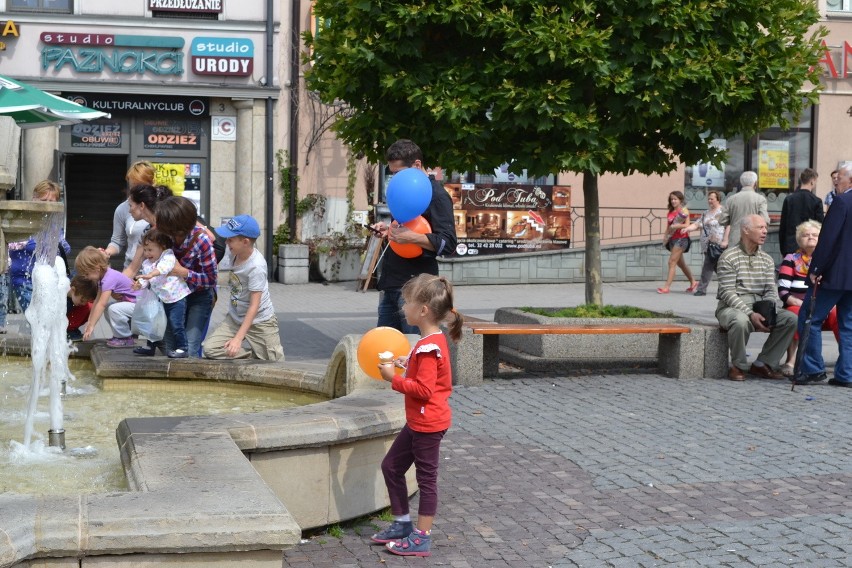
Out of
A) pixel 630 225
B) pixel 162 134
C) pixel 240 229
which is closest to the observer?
pixel 240 229

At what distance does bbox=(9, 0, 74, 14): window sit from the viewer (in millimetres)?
21359

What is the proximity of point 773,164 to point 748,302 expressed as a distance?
15366 mm

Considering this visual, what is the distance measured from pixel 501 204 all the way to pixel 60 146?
770 centimetres

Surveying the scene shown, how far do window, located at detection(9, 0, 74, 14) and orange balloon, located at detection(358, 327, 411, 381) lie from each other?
57.9 ft

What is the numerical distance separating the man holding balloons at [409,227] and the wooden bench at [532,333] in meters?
1.55

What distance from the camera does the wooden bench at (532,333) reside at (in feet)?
32.8

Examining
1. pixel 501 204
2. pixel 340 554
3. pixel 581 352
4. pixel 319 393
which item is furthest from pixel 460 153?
pixel 501 204

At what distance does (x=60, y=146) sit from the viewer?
71.2ft

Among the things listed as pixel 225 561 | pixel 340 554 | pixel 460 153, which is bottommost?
pixel 340 554

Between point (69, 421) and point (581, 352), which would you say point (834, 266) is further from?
point (69, 421)

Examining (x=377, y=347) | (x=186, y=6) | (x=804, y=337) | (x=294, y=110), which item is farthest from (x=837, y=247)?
(x=186, y=6)

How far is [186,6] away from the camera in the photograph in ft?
71.1

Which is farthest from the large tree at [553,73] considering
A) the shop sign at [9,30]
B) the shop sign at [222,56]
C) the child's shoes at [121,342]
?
the shop sign at [9,30]

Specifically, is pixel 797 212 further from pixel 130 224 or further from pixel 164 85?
pixel 164 85
